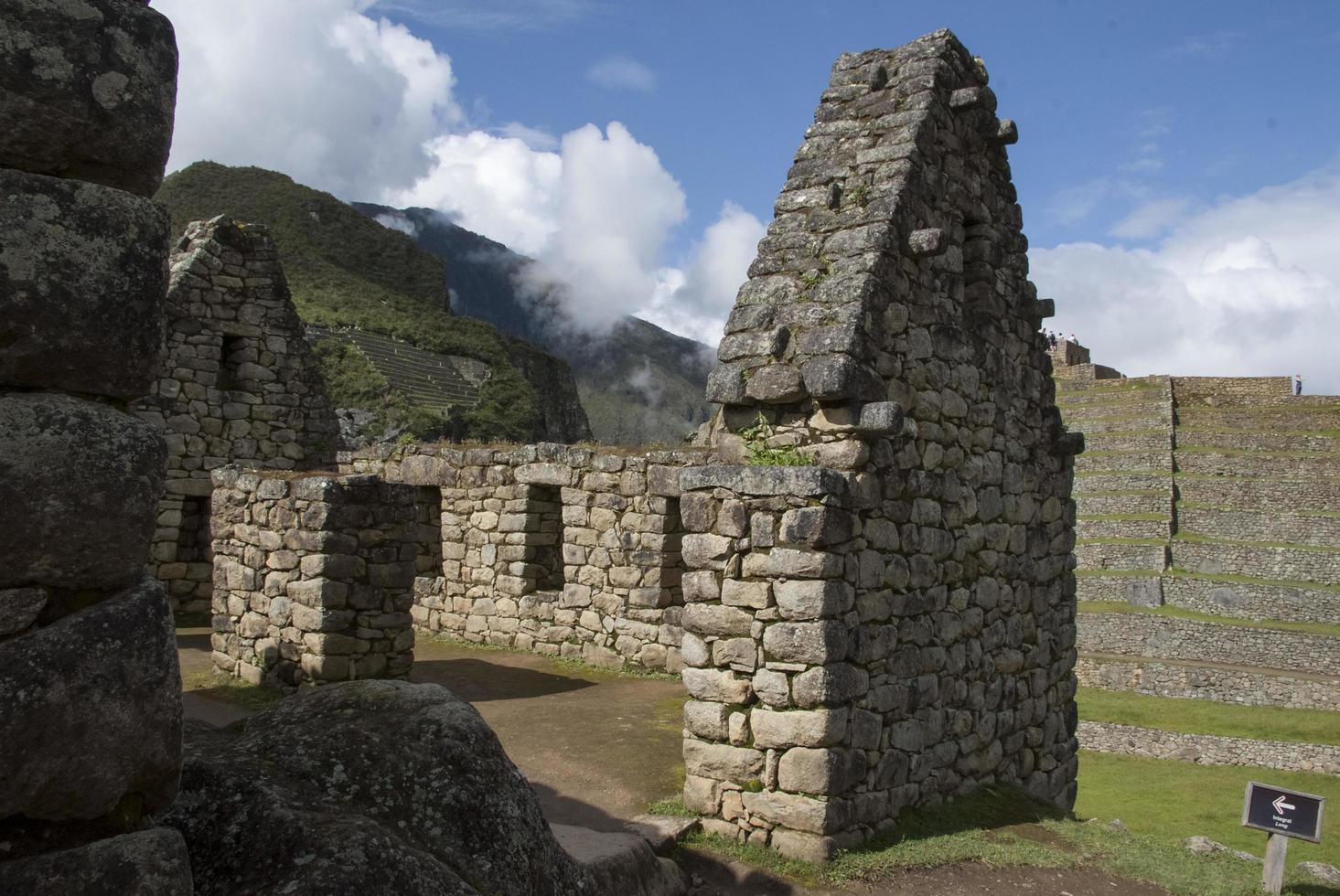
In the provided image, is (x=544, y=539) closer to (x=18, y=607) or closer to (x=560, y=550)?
(x=560, y=550)

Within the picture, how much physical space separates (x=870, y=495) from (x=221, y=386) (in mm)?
11524

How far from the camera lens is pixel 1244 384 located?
51094 mm

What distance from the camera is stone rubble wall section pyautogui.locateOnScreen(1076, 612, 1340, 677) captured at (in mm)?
33062

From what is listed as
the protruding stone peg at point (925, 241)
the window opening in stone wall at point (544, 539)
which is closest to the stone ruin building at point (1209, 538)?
the window opening in stone wall at point (544, 539)

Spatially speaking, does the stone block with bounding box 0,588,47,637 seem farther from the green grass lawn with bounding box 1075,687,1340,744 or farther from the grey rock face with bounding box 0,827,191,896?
the green grass lawn with bounding box 1075,687,1340,744

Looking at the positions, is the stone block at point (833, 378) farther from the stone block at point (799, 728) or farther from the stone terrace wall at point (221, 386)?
the stone terrace wall at point (221, 386)

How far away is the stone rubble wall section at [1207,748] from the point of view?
26141mm

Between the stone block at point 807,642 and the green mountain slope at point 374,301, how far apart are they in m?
21.0

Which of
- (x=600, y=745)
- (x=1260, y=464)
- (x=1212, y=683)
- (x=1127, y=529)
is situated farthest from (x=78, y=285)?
(x=1260, y=464)

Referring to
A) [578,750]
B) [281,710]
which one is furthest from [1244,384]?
[281,710]

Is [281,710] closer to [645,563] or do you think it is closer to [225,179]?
[645,563]

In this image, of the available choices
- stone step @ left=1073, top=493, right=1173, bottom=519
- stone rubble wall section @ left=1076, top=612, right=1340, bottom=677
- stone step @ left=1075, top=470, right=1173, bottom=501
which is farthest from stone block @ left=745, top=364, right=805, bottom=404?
stone step @ left=1075, top=470, right=1173, bottom=501

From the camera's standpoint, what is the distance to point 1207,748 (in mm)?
26922

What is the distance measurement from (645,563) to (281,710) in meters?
8.64
